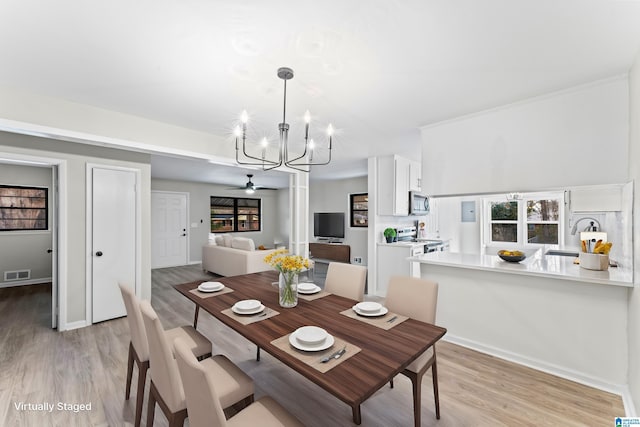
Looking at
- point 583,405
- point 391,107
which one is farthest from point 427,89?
point 583,405

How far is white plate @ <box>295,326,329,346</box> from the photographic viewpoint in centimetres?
138

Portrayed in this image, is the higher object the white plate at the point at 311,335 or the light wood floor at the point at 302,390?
the white plate at the point at 311,335

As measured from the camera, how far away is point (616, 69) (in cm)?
204

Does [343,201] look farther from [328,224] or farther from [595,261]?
[595,261]

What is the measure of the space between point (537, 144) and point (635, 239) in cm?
109

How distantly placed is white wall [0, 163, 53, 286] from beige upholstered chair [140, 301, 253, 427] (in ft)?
19.3

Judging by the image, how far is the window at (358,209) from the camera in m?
7.39

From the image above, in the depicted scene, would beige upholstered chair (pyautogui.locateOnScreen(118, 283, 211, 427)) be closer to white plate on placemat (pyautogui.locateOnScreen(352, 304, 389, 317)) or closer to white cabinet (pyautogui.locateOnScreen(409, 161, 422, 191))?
white plate on placemat (pyautogui.locateOnScreen(352, 304, 389, 317))

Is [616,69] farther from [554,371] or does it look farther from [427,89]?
[554,371]

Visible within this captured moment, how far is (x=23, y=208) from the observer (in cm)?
524

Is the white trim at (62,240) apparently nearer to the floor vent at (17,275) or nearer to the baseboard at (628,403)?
the floor vent at (17,275)

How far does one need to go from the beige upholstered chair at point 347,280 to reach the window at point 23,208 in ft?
20.3

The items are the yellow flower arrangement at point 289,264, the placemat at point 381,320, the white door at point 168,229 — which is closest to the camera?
the placemat at point 381,320

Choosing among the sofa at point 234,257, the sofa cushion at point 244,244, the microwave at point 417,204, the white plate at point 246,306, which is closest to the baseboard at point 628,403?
the white plate at point 246,306
